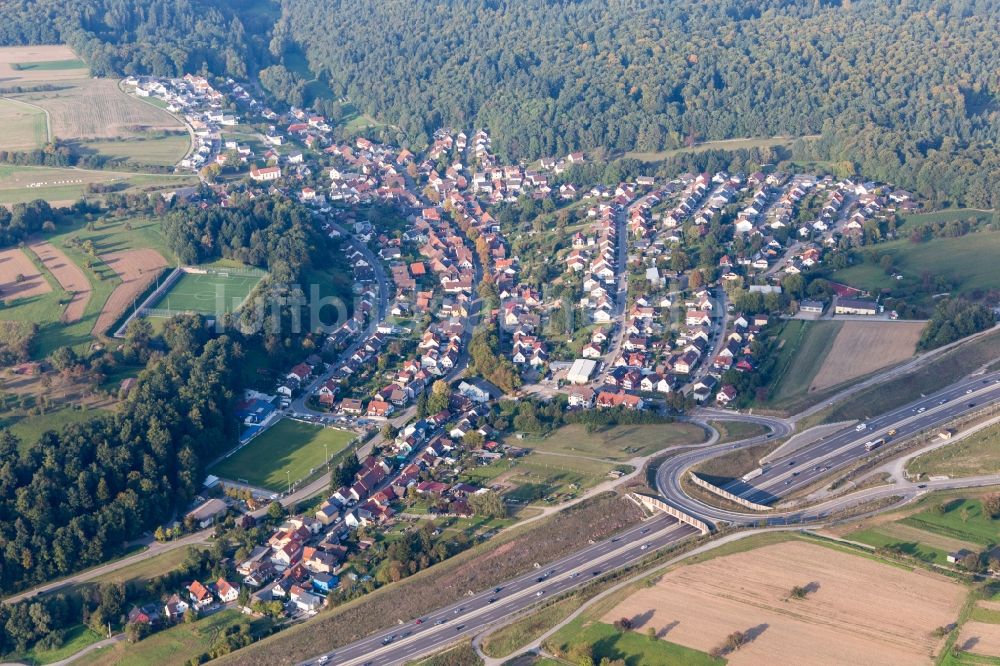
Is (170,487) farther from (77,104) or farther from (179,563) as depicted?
(77,104)

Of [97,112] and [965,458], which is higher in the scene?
[97,112]

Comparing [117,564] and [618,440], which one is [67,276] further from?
[618,440]

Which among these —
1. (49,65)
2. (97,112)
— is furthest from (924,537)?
(49,65)

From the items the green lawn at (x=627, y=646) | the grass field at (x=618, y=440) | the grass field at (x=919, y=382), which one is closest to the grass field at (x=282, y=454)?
the grass field at (x=618, y=440)

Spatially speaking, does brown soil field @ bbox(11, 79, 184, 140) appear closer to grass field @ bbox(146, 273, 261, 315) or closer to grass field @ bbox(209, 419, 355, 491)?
grass field @ bbox(146, 273, 261, 315)

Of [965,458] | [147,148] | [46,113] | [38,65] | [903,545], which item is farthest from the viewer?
[38,65]

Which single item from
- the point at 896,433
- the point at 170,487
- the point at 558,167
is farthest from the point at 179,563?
the point at 558,167
